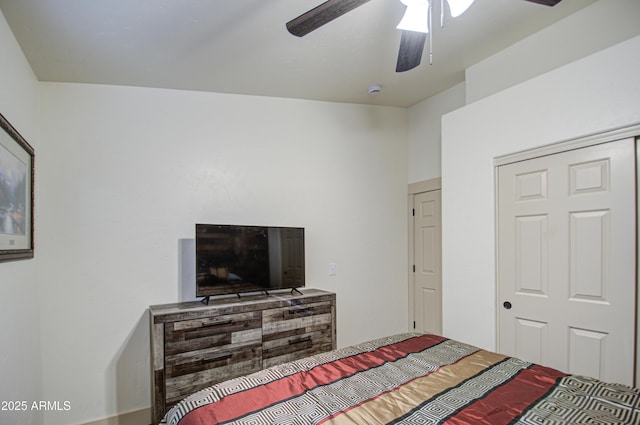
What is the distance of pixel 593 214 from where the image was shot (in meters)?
2.00

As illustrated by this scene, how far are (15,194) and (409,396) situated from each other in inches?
94.7

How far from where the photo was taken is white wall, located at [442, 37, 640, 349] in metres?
1.90

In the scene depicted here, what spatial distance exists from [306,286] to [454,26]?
2559mm

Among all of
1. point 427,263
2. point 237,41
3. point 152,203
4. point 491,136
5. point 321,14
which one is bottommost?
point 427,263

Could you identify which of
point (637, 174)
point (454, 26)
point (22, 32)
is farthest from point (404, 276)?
point (22, 32)

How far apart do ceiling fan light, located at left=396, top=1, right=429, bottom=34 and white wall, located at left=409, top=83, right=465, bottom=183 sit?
184 cm

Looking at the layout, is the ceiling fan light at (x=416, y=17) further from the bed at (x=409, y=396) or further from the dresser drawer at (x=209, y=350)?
the dresser drawer at (x=209, y=350)

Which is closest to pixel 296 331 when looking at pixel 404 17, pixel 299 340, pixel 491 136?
pixel 299 340

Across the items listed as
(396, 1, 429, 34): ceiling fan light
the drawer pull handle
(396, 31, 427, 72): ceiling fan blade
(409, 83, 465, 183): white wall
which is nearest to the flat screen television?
the drawer pull handle

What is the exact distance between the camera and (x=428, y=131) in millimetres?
3646

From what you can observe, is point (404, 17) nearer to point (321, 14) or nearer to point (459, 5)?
point (459, 5)

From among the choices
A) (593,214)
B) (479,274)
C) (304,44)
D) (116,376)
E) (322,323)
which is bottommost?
(116,376)

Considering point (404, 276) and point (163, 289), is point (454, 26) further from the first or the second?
point (163, 289)

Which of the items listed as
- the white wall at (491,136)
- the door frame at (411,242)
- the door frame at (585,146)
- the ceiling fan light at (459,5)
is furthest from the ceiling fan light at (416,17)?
the door frame at (411,242)
